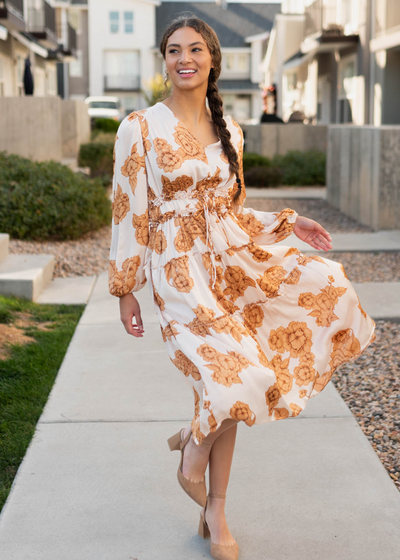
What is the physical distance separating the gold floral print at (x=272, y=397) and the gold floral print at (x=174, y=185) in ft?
2.51

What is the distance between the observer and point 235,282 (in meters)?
2.65

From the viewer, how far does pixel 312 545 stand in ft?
8.87

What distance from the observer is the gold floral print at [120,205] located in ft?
8.58

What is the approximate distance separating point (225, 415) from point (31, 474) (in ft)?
4.41

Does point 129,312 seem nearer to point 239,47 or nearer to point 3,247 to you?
point 3,247

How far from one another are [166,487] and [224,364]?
1056mm

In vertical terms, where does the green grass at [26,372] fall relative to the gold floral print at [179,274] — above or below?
below

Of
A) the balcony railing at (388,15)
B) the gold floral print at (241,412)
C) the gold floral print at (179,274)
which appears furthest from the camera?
the balcony railing at (388,15)

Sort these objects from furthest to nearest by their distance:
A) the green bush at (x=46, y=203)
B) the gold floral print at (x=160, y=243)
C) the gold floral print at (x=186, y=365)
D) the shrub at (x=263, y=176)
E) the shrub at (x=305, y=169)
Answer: the shrub at (x=305, y=169) < the shrub at (x=263, y=176) < the green bush at (x=46, y=203) < the gold floral print at (x=160, y=243) < the gold floral print at (x=186, y=365)

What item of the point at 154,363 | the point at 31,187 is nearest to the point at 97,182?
the point at 31,187

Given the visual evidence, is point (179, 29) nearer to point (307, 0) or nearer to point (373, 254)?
point (373, 254)

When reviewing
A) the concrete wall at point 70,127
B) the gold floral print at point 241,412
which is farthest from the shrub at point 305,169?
the gold floral print at point 241,412

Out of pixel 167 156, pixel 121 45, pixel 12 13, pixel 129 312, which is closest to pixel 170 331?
pixel 129 312

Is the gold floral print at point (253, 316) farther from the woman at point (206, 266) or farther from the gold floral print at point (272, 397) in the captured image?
the gold floral print at point (272, 397)
